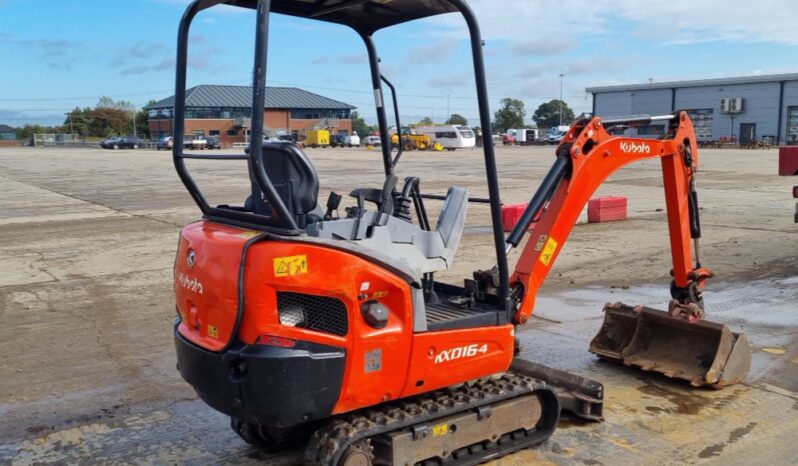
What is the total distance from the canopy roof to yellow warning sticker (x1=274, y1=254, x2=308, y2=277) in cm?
163

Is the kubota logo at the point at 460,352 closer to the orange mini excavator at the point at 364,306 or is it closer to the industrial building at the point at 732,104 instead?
the orange mini excavator at the point at 364,306

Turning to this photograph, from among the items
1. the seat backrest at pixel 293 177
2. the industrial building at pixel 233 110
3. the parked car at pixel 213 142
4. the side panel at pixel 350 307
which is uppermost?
the industrial building at pixel 233 110

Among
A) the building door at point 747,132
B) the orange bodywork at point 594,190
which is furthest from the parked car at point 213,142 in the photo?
the building door at point 747,132

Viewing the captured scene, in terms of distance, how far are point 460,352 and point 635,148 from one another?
7.86ft

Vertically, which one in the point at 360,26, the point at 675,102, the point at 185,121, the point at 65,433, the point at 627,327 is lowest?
the point at 65,433

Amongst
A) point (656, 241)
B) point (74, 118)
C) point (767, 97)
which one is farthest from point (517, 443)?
point (74, 118)

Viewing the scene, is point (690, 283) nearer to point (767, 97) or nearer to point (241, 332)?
point (241, 332)

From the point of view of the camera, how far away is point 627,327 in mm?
6535

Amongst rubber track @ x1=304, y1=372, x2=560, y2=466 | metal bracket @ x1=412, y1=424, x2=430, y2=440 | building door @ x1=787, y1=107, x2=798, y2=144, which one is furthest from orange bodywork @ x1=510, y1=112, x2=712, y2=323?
building door @ x1=787, y1=107, x2=798, y2=144

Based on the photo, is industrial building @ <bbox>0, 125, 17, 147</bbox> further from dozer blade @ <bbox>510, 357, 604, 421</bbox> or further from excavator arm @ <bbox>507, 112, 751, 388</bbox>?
dozer blade @ <bbox>510, 357, 604, 421</bbox>

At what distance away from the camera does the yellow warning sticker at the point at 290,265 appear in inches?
137

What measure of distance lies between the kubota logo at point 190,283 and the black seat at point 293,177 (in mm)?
538

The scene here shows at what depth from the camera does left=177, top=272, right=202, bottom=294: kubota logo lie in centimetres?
380

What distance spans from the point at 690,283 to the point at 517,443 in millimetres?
2383
